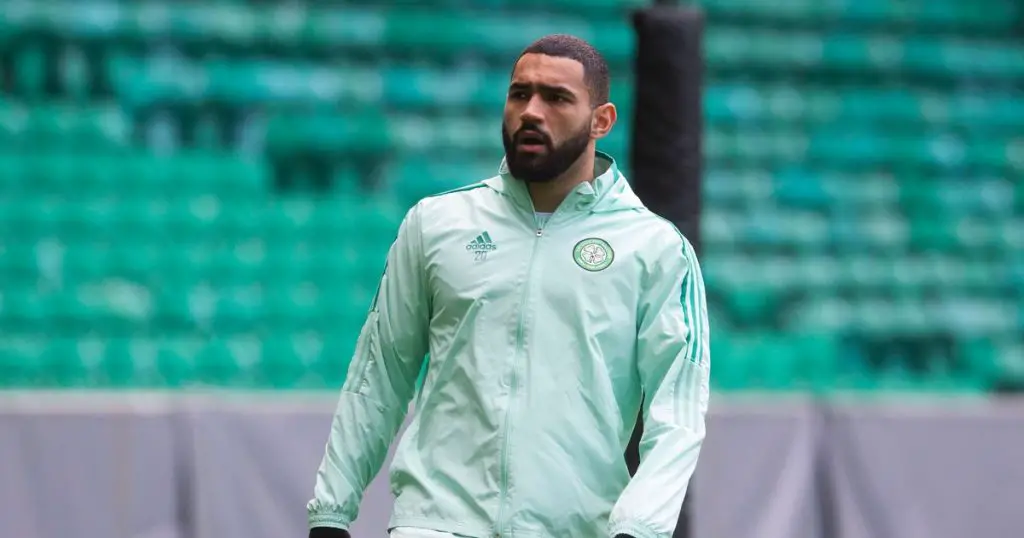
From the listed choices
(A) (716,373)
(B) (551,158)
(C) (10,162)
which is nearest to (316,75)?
(C) (10,162)

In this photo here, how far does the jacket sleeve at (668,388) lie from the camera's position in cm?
337

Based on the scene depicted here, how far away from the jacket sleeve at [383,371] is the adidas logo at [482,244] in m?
0.14

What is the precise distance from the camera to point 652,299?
3580 millimetres

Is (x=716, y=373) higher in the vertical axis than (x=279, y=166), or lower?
lower

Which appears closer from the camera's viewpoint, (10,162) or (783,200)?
(10,162)

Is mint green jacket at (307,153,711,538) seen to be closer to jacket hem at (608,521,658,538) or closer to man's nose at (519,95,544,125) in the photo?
jacket hem at (608,521,658,538)

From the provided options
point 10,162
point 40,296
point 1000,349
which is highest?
point 10,162

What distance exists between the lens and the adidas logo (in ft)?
11.9

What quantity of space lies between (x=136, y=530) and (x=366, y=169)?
6.91 metres

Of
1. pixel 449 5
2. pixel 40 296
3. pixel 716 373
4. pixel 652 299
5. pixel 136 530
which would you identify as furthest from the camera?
pixel 449 5

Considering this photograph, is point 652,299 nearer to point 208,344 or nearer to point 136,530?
point 136,530

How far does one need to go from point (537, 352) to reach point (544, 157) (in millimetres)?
428

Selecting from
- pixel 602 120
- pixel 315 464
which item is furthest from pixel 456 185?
pixel 602 120

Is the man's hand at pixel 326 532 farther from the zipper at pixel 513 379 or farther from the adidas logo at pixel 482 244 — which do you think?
the adidas logo at pixel 482 244
